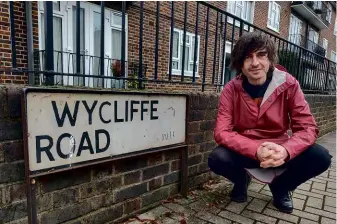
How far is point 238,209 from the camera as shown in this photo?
2.49 m

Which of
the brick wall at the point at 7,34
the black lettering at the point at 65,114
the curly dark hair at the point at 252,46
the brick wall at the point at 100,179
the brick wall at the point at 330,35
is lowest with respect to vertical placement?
the brick wall at the point at 100,179

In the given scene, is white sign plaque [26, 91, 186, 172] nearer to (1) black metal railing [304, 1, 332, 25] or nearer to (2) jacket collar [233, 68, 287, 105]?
(2) jacket collar [233, 68, 287, 105]

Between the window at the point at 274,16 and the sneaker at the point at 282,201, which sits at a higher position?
the window at the point at 274,16

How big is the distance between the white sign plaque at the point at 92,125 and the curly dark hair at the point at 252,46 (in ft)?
2.21

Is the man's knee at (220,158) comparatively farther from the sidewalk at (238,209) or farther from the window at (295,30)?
the window at (295,30)

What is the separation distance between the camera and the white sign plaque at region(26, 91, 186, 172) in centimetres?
161

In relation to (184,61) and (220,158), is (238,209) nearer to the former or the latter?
(220,158)

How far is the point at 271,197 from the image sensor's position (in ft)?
9.14

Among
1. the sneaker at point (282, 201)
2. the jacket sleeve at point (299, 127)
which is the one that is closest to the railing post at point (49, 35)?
the jacket sleeve at point (299, 127)

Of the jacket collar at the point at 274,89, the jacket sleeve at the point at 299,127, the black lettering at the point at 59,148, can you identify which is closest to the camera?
the black lettering at the point at 59,148

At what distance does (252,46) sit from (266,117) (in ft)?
2.06

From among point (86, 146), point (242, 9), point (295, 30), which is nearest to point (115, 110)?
point (86, 146)

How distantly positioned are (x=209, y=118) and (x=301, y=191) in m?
1.36

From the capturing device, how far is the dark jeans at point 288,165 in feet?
7.25
